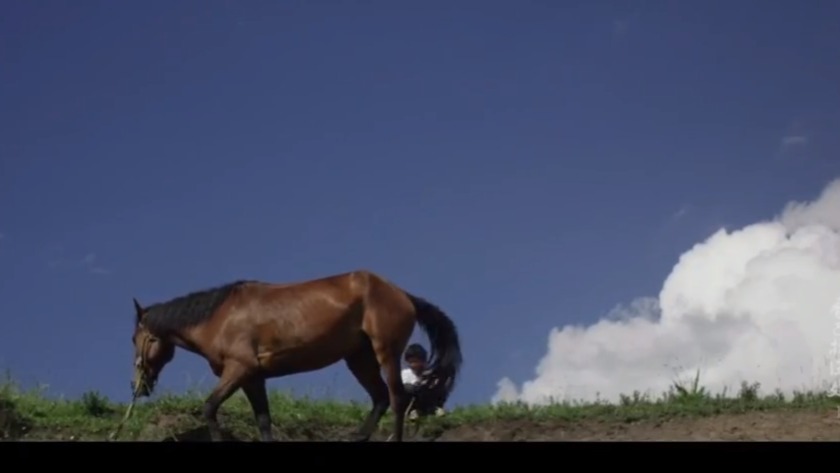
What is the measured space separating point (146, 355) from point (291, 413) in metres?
1.12

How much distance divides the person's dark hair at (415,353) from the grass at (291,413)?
1.47 ft

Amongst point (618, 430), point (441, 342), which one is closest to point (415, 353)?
point (441, 342)

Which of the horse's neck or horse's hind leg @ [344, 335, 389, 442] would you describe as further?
the horse's neck

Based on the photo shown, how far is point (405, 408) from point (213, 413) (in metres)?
1.09

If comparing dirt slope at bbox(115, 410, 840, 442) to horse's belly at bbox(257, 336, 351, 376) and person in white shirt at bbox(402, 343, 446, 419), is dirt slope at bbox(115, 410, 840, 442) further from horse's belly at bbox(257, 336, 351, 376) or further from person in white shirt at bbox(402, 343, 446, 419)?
horse's belly at bbox(257, 336, 351, 376)

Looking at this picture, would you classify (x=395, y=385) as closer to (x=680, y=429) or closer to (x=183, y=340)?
(x=183, y=340)

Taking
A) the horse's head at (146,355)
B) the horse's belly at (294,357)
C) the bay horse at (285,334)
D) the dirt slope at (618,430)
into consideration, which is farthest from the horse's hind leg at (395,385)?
the horse's head at (146,355)

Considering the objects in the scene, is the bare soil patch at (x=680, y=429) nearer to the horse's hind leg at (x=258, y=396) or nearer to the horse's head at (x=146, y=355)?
the horse's hind leg at (x=258, y=396)

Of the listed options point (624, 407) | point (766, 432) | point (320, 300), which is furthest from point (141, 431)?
point (766, 432)

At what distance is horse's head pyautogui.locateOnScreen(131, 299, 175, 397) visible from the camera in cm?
730

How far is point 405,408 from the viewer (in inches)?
277

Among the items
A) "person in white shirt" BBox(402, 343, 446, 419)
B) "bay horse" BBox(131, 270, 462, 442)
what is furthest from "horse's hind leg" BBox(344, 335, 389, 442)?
"person in white shirt" BBox(402, 343, 446, 419)

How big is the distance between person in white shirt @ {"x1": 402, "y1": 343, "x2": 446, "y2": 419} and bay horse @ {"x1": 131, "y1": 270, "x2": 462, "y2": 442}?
20cm

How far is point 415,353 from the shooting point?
7.45 metres
